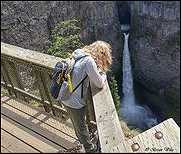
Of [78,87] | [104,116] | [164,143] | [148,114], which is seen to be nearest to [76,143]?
[78,87]

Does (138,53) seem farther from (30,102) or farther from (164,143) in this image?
(164,143)

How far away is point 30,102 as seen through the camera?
6117mm

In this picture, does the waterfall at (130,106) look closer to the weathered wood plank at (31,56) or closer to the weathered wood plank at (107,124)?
the weathered wood plank at (31,56)

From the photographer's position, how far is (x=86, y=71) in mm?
3947

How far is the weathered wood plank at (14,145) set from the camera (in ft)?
14.8

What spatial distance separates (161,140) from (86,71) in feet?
4.95

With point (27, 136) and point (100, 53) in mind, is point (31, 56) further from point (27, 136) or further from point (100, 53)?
point (100, 53)

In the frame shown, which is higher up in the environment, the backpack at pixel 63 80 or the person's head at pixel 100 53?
the person's head at pixel 100 53

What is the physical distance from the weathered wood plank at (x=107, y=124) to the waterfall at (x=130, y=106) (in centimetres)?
1548

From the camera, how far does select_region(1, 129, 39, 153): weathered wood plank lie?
4523 mm

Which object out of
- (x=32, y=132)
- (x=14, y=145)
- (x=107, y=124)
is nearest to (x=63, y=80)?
(x=107, y=124)

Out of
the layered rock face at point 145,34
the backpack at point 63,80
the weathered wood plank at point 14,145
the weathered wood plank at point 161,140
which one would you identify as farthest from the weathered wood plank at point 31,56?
the layered rock face at point 145,34

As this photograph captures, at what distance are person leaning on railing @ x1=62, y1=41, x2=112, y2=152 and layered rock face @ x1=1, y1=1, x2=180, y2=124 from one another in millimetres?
13418

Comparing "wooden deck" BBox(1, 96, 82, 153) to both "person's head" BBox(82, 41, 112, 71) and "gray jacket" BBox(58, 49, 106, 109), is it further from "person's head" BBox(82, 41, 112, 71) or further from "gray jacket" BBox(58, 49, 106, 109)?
"person's head" BBox(82, 41, 112, 71)
